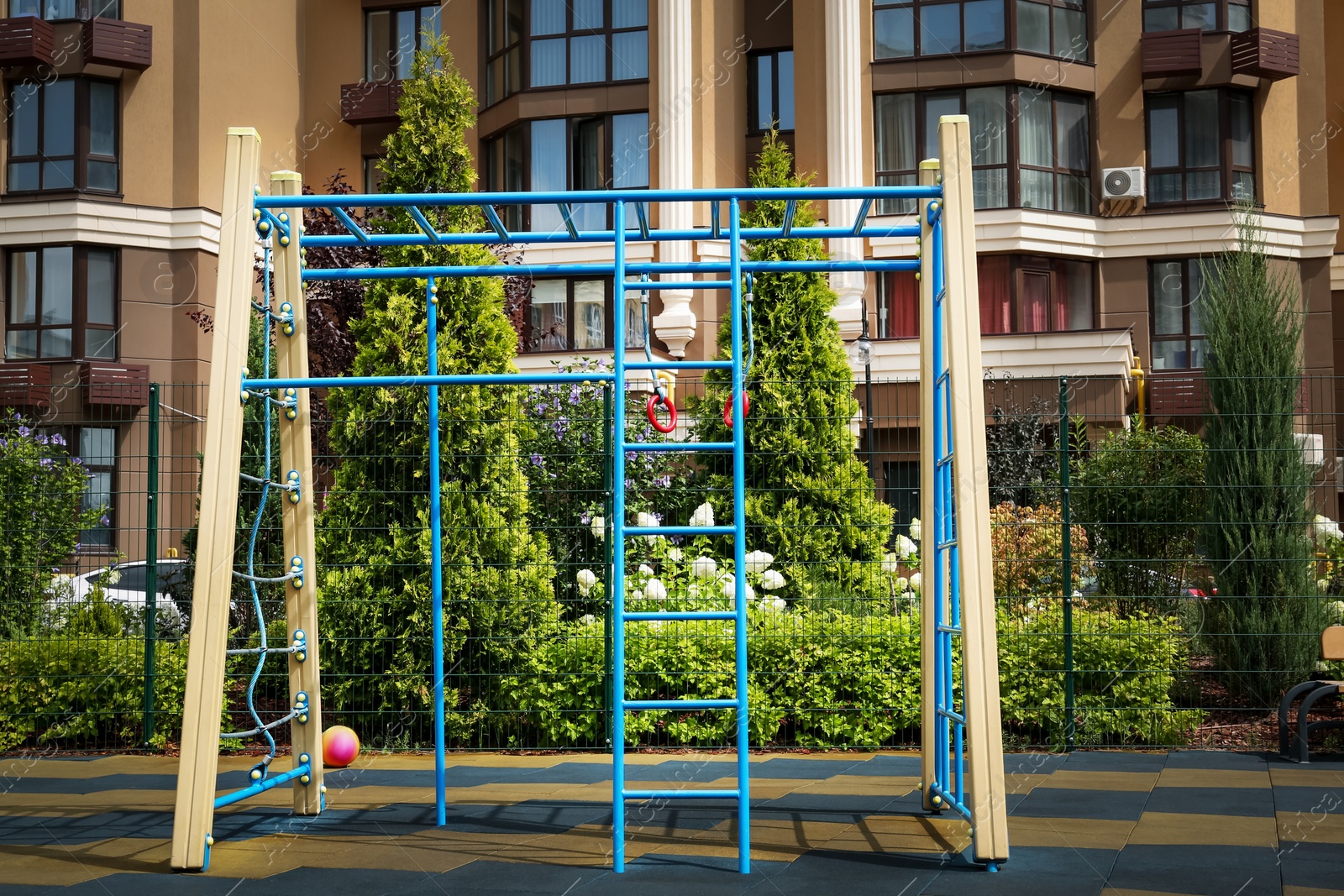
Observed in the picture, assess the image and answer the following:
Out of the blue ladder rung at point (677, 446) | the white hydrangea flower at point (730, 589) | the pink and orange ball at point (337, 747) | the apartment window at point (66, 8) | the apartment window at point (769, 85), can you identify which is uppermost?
the apartment window at point (66, 8)

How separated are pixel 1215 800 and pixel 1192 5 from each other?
20.3 m

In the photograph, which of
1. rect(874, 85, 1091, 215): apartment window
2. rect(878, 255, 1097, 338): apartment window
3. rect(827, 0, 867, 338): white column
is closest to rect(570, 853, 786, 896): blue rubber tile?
rect(827, 0, 867, 338): white column

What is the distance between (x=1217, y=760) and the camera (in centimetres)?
775

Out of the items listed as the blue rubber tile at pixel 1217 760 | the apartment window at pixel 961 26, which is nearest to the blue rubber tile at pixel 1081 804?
the blue rubber tile at pixel 1217 760

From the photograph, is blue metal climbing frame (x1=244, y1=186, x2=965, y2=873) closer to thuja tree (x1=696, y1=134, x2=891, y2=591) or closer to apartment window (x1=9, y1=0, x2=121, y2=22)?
thuja tree (x1=696, y1=134, x2=891, y2=591)

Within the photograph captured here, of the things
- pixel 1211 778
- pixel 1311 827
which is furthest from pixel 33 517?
pixel 1311 827

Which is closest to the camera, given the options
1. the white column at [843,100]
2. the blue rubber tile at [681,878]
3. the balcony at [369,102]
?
the blue rubber tile at [681,878]

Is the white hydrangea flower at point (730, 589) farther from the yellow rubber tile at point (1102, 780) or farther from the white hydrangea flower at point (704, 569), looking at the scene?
the yellow rubber tile at point (1102, 780)

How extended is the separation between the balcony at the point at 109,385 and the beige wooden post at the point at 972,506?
19962mm

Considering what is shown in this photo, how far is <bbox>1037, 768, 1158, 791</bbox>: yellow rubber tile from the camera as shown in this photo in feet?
22.6

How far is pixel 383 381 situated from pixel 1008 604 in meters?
5.33

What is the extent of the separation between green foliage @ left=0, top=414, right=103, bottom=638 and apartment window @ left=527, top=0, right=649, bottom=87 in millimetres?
13438

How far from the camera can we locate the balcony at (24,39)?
21859 millimetres

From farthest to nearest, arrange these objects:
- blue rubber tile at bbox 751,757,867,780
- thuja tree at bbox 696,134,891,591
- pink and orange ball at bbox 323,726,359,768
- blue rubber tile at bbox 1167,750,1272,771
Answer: thuja tree at bbox 696,134,891,591
blue rubber tile at bbox 1167,750,1272,771
blue rubber tile at bbox 751,757,867,780
pink and orange ball at bbox 323,726,359,768
